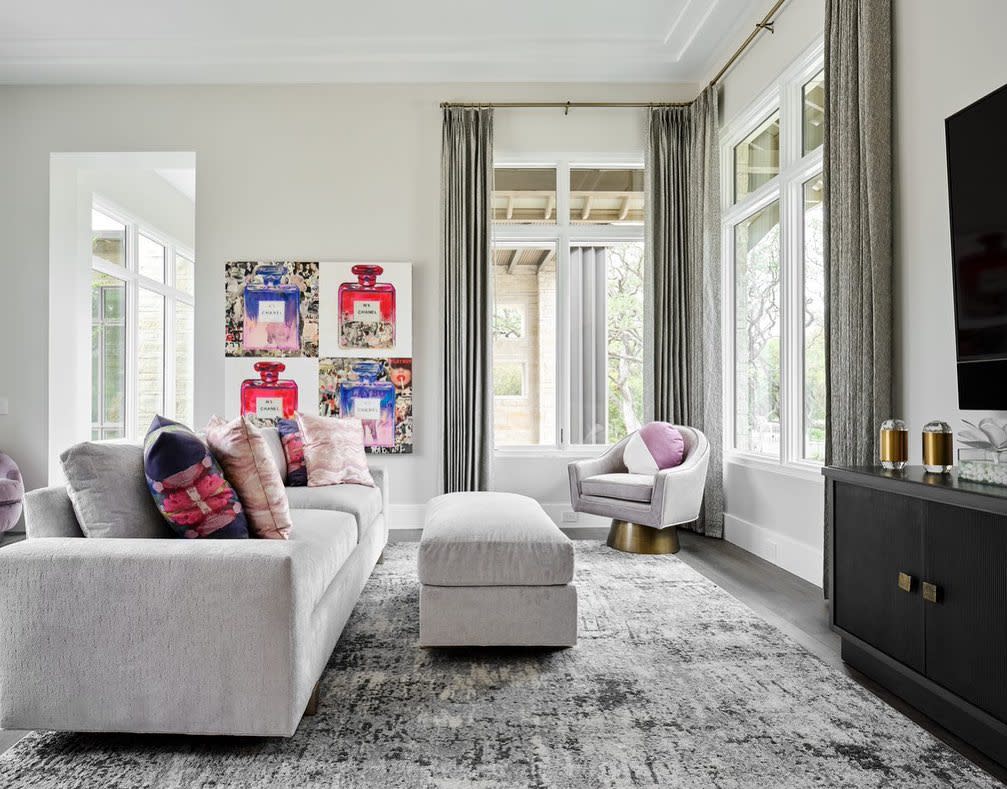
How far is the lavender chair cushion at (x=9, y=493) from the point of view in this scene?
411 centimetres

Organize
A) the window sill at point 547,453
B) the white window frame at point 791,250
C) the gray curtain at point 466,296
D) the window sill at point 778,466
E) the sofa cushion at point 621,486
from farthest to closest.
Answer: the window sill at point 547,453
the gray curtain at point 466,296
the sofa cushion at point 621,486
the white window frame at point 791,250
the window sill at point 778,466

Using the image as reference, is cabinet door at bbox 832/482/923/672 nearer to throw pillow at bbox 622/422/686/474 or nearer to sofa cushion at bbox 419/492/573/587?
sofa cushion at bbox 419/492/573/587

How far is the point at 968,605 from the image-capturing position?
66.7 inches

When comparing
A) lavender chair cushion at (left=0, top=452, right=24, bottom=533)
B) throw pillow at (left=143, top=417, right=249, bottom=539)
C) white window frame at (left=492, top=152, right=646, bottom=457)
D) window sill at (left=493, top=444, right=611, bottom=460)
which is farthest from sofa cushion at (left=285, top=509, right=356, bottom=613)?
lavender chair cushion at (left=0, top=452, right=24, bottom=533)

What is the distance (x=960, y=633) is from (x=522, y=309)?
3660mm

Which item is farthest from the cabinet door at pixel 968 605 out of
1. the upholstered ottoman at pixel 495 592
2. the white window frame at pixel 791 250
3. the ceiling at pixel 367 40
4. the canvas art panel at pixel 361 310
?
the canvas art panel at pixel 361 310

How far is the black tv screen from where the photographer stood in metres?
1.92

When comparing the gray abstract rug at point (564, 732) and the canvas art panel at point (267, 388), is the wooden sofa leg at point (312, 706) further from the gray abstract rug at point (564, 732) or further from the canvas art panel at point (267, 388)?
the canvas art panel at point (267, 388)

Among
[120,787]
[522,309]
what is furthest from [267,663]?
[522,309]

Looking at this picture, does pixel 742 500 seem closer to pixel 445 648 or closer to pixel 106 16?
pixel 445 648

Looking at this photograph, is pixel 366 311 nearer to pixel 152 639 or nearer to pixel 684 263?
pixel 684 263

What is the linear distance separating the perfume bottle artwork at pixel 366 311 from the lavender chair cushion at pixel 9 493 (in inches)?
92.6

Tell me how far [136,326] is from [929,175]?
6.18 metres

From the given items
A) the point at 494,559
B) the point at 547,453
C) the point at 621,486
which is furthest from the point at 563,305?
the point at 494,559
